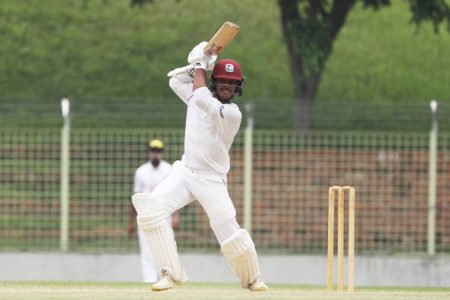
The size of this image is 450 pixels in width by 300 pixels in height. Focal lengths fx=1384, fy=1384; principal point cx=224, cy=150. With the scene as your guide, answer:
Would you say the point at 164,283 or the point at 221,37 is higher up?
Answer: the point at 221,37

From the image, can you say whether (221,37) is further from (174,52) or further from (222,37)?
(174,52)

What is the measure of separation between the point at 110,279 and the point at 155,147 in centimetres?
208

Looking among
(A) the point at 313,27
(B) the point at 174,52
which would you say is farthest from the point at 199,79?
(B) the point at 174,52

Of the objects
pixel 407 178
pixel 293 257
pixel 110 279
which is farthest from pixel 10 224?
pixel 407 178

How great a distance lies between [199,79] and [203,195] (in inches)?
36.5

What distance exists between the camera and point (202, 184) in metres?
11.0

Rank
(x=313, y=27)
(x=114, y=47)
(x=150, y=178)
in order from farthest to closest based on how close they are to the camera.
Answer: (x=114, y=47)
(x=313, y=27)
(x=150, y=178)

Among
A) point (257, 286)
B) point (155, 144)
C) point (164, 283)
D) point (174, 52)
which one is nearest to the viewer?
point (164, 283)

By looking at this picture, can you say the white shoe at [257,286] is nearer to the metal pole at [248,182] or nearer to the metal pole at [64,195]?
the metal pole at [248,182]

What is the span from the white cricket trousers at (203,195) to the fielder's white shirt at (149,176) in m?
6.10

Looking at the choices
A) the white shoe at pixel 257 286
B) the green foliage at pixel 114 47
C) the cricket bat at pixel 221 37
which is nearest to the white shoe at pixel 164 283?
the white shoe at pixel 257 286

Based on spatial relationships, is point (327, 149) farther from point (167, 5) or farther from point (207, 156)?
point (167, 5)

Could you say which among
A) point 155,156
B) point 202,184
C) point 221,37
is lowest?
point 202,184

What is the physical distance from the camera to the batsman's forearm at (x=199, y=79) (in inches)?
427
